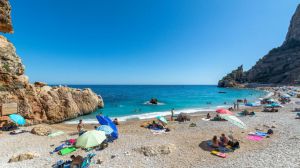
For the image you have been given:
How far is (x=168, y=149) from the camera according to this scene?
418 inches

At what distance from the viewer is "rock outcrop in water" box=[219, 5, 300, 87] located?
96.3 metres

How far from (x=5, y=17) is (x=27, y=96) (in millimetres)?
9160

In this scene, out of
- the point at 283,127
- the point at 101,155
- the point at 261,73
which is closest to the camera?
the point at 101,155

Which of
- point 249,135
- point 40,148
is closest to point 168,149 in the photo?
point 249,135

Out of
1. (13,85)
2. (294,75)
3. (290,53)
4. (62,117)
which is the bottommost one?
(62,117)

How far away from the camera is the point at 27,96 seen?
763 inches

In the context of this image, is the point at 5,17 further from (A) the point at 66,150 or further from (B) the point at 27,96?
(A) the point at 66,150

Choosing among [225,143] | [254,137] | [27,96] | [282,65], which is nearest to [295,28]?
[282,65]

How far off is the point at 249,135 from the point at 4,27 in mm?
27682

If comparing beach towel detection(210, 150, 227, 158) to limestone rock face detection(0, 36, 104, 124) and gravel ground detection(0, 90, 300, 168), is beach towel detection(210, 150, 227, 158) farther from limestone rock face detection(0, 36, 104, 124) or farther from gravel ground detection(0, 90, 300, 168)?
limestone rock face detection(0, 36, 104, 124)

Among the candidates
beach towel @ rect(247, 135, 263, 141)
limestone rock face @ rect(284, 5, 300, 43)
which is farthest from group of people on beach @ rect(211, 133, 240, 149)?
limestone rock face @ rect(284, 5, 300, 43)

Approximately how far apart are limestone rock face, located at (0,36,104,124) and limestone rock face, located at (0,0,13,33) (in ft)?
3.61

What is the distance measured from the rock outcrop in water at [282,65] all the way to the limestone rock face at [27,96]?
11227cm

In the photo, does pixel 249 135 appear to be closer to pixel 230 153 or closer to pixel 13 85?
pixel 230 153
